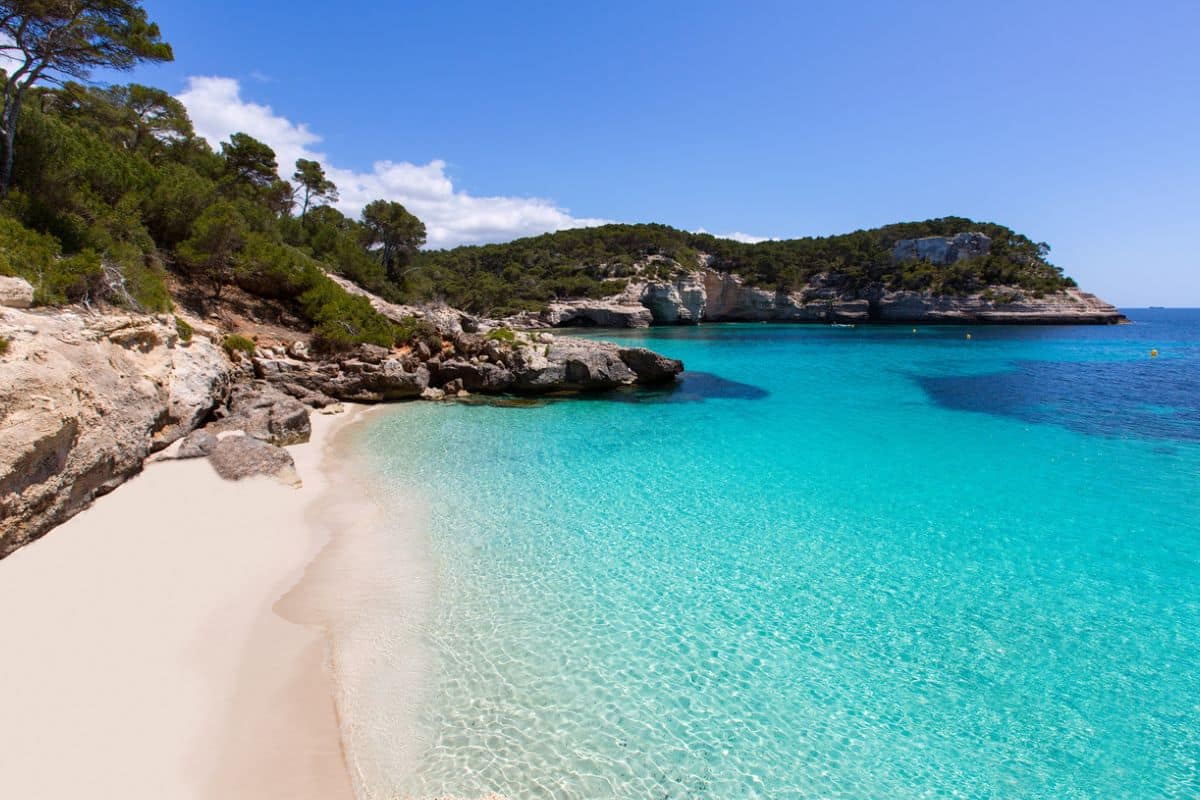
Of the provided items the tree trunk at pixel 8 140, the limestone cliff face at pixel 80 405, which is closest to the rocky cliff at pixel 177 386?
the limestone cliff face at pixel 80 405

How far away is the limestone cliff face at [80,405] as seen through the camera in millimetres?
6555

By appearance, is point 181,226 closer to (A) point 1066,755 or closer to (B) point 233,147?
(B) point 233,147

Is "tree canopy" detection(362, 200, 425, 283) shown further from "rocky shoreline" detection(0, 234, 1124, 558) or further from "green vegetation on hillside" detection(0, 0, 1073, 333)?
"rocky shoreline" detection(0, 234, 1124, 558)

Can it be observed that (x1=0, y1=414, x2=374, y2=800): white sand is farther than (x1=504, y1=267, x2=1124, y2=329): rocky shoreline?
No

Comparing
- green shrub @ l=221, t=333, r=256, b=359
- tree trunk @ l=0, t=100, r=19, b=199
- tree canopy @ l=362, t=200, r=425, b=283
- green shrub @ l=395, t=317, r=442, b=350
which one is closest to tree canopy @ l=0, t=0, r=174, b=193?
tree trunk @ l=0, t=100, r=19, b=199

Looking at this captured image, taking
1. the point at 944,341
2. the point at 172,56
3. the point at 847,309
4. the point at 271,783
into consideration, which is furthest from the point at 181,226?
the point at 847,309

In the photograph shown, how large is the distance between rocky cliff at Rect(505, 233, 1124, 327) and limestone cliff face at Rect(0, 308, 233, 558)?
47324mm

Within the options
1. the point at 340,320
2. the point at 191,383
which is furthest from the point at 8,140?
the point at 340,320

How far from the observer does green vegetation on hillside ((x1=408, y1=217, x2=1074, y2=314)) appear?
69.4m

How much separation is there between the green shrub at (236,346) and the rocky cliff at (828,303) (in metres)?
42.0

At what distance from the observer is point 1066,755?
4.71m

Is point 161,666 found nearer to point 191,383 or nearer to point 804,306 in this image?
point 191,383

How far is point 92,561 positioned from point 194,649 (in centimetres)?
248

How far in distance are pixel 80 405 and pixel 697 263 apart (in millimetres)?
79304
